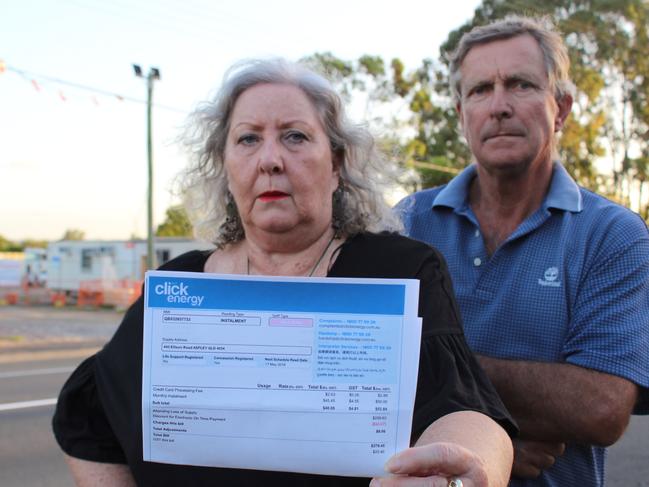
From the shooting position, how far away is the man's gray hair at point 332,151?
6.48ft

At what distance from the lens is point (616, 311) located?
6.33 feet

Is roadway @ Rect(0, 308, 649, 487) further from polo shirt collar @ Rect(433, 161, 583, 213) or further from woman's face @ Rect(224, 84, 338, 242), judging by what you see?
woman's face @ Rect(224, 84, 338, 242)

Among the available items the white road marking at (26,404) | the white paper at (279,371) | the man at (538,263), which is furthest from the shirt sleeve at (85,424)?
the white road marking at (26,404)

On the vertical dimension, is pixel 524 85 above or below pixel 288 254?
above

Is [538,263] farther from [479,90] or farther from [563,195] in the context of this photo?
[479,90]

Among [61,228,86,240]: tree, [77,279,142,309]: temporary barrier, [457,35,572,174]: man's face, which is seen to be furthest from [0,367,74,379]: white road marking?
[61,228,86,240]: tree

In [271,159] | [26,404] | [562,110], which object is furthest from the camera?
[26,404]

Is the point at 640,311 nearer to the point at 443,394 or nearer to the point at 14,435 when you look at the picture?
the point at 443,394

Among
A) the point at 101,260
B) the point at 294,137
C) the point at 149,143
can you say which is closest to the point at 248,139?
the point at 294,137

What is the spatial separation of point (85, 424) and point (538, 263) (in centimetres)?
142

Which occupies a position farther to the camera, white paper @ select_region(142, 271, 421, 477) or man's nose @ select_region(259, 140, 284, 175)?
man's nose @ select_region(259, 140, 284, 175)

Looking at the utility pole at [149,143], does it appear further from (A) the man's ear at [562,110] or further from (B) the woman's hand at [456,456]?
(B) the woman's hand at [456,456]

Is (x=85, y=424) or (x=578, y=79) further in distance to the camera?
(x=578, y=79)

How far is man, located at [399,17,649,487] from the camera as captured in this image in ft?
6.22
